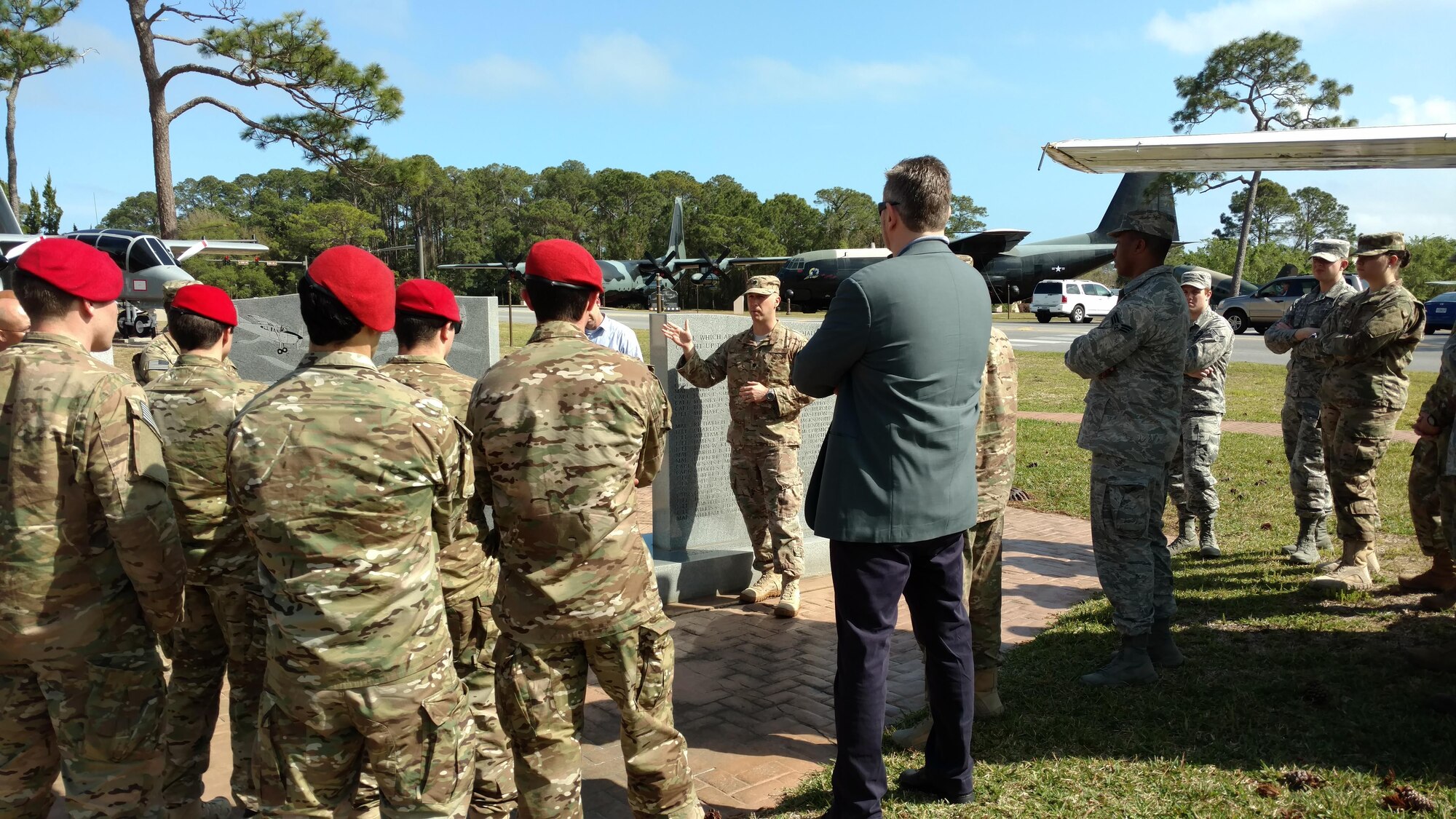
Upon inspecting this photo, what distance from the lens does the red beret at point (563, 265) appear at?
293 centimetres

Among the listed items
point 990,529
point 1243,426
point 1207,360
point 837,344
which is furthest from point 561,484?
point 1243,426

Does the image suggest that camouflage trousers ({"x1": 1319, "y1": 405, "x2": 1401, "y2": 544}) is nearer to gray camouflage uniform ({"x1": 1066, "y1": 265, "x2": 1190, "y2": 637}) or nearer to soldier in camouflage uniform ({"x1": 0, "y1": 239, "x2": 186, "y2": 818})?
gray camouflage uniform ({"x1": 1066, "y1": 265, "x2": 1190, "y2": 637})

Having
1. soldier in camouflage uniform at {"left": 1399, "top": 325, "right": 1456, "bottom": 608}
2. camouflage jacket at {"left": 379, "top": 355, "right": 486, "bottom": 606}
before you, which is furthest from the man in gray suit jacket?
soldier in camouflage uniform at {"left": 1399, "top": 325, "right": 1456, "bottom": 608}

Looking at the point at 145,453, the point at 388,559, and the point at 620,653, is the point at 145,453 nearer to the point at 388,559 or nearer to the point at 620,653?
the point at 388,559

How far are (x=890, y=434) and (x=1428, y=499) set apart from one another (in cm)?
442

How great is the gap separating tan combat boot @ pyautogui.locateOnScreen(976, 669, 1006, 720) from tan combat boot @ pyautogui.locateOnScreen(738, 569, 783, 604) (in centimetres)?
197

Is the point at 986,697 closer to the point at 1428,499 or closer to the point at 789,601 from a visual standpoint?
the point at 789,601

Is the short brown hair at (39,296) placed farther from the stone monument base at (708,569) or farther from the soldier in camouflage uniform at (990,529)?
the stone monument base at (708,569)

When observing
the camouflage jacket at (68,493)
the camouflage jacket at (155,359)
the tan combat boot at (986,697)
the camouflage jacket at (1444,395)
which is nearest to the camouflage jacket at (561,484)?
the camouflage jacket at (68,493)

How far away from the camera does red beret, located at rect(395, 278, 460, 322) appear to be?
3.53 m

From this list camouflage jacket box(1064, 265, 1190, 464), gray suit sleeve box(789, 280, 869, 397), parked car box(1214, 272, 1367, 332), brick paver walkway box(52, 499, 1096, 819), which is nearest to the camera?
A: gray suit sleeve box(789, 280, 869, 397)

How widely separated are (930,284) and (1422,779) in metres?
2.65

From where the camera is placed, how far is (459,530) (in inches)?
136

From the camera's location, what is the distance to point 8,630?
104 inches
